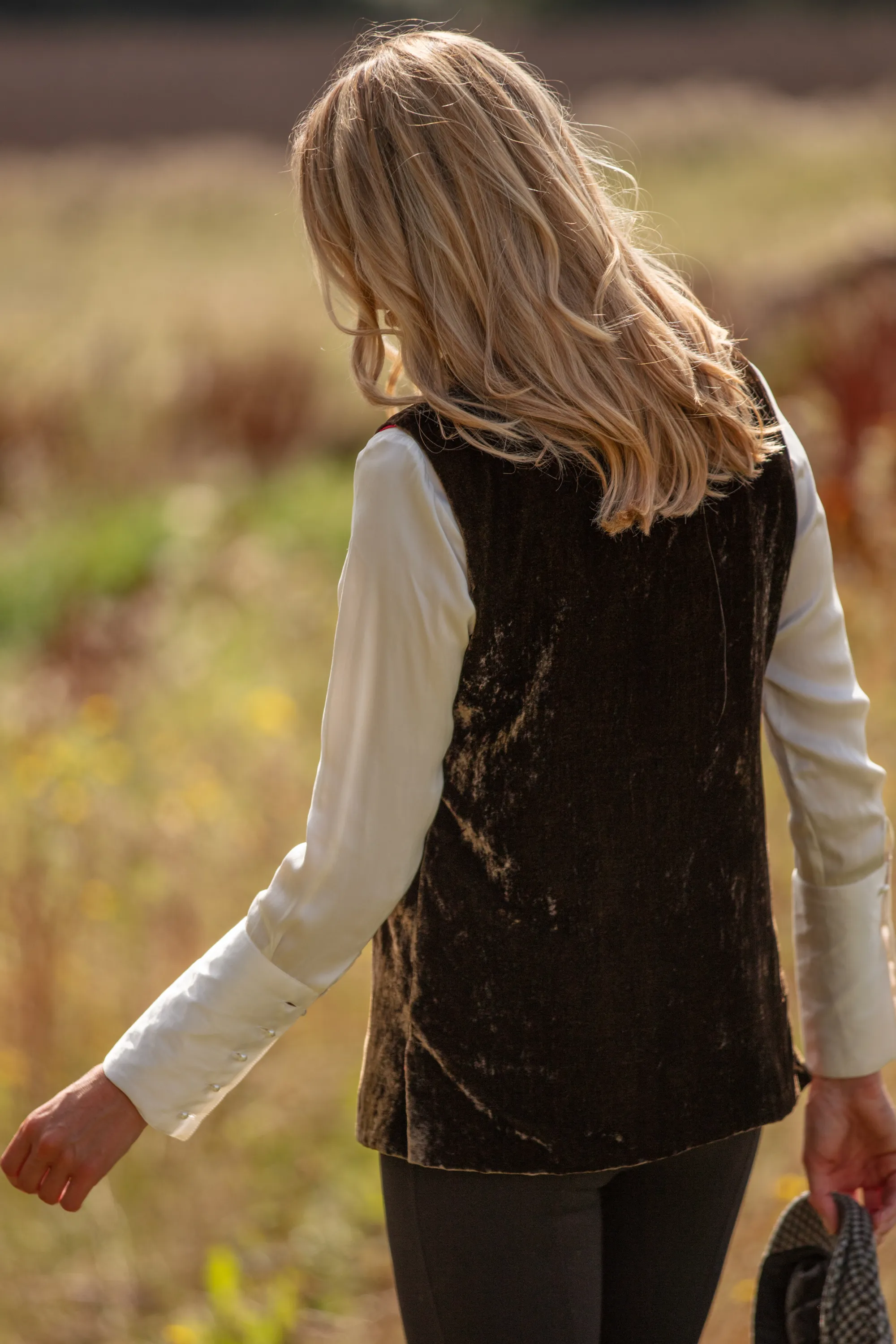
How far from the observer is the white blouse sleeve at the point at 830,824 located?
1227 millimetres

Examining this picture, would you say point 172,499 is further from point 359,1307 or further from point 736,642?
point 736,642

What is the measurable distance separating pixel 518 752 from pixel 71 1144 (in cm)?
49

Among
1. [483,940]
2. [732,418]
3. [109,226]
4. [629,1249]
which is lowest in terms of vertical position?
[629,1249]

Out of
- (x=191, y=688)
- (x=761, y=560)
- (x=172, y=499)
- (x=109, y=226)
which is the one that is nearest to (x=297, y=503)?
(x=172, y=499)

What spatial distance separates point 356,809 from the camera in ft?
3.42

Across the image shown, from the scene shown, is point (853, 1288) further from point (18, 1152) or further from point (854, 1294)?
point (18, 1152)

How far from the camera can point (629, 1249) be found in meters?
1.19

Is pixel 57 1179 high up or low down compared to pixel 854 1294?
up

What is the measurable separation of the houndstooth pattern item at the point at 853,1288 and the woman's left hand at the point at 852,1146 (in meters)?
0.04

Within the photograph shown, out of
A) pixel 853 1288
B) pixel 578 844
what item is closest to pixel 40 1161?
pixel 578 844

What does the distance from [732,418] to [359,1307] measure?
197 centimetres

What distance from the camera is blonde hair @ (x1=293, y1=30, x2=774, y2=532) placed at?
1.02m

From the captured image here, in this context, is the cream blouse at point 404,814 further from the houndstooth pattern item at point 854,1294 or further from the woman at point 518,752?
the houndstooth pattern item at point 854,1294

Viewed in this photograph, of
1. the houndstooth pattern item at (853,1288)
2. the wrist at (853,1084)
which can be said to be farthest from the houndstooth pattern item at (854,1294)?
the wrist at (853,1084)
